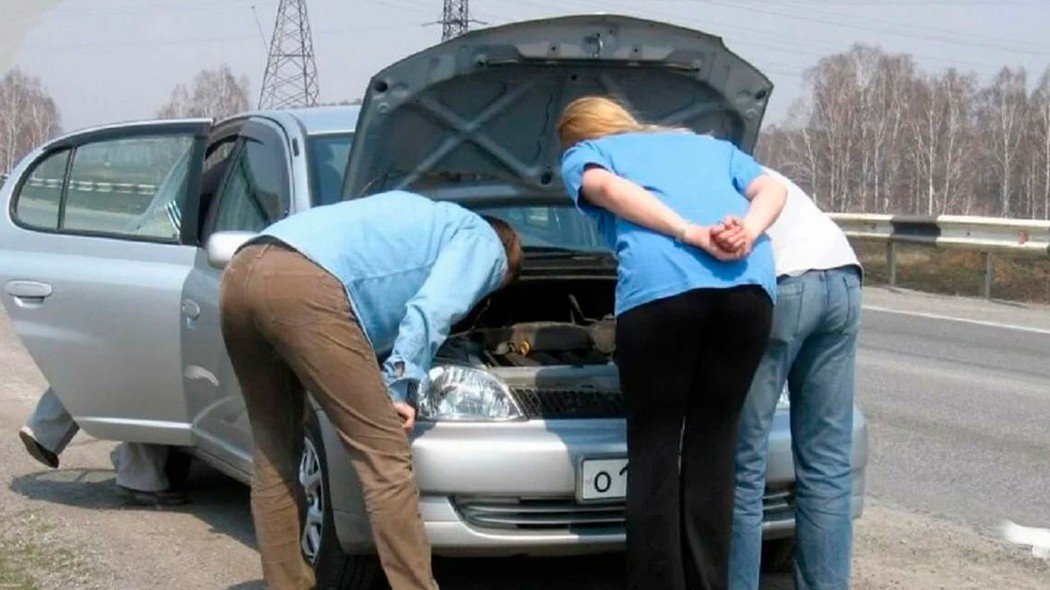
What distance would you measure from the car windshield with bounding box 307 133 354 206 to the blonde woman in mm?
1446

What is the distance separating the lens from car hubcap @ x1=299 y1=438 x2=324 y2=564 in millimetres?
5258

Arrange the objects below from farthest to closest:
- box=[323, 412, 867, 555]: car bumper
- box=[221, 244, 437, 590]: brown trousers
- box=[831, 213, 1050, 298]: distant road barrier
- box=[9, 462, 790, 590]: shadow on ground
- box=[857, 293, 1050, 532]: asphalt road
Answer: box=[831, 213, 1050, 298]: distant road barrier < box=[857, 293, 1050, 532]: asphalt road < box=[9, 462, 790, 590]: shadow on ground < box=[323, 412, 867, 555]: car bumper < box=[221, 244, 437, 590]: brown trousers

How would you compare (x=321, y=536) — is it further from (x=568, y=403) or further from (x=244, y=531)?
(x=244, y=531)

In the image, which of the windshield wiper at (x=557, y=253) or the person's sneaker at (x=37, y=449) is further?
the person's sneaker at (x=37, y=449)

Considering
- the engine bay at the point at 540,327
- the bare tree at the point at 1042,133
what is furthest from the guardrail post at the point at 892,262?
the bare tree at the point at 1042,133

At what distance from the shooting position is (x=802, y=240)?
4785 millimetres

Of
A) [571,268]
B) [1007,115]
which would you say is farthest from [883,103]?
[571,268]

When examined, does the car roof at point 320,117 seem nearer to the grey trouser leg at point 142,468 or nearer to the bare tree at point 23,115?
the grey trouser leg at point 142,468

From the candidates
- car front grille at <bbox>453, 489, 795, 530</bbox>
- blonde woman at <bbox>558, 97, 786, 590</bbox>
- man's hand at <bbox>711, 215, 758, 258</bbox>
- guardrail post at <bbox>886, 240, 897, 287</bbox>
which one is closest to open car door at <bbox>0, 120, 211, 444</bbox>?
car front grille at <bbox>453, 489, 795, 530</bbox>

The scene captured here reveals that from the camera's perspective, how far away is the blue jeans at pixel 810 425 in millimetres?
4723

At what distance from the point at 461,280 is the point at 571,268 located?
1.57 m

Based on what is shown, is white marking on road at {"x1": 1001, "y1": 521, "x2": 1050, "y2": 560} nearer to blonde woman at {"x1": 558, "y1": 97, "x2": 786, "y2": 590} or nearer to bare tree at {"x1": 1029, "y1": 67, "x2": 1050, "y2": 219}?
blonde woman at {"x1": 558, "y1": 97, "x2": 786, "y2": 590}

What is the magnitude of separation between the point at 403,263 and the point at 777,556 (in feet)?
6.49

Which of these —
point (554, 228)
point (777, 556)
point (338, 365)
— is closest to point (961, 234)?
point (554, 228)
